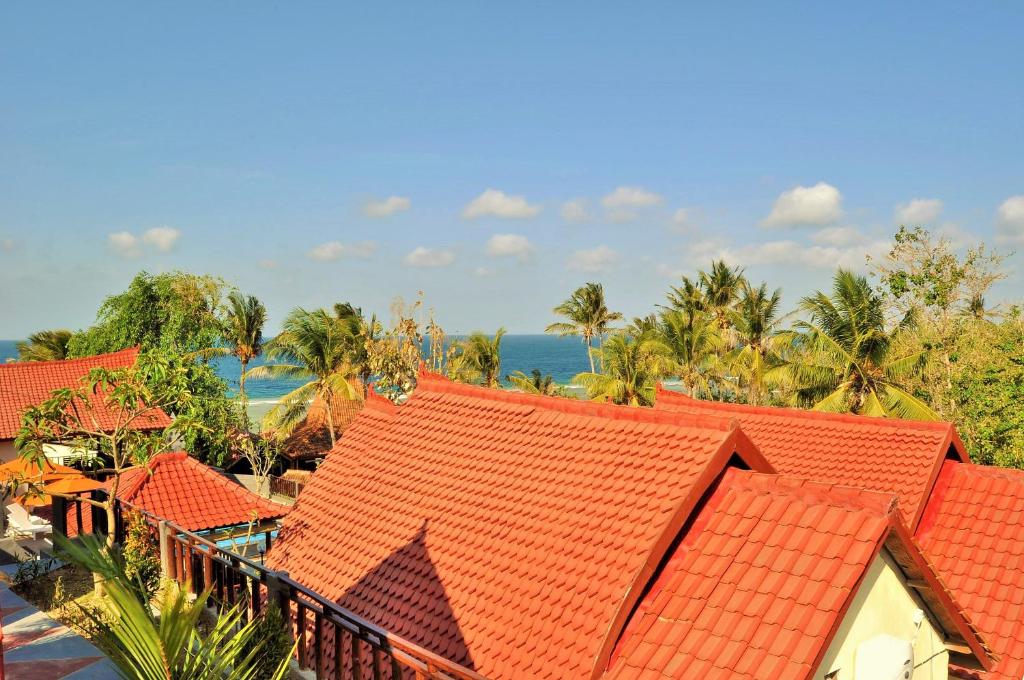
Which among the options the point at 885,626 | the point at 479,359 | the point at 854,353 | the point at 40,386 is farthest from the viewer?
the point at 479,359

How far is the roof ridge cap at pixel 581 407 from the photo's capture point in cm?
802

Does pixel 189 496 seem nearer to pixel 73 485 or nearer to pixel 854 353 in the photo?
pixel 73 485

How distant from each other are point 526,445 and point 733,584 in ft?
12.3

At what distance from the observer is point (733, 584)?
6.67 m

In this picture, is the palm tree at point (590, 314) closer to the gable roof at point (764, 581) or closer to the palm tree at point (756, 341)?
the palm tree at point (756, 341)

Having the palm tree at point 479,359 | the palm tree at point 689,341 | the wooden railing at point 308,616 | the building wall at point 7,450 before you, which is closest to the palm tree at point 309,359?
the palm tree at point 479,359

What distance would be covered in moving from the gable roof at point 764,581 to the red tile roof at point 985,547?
196 cm

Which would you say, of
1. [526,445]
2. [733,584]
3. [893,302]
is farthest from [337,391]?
[733,584]

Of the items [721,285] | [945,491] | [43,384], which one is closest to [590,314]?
[721,285]

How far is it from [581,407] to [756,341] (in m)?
30.4

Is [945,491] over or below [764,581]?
below

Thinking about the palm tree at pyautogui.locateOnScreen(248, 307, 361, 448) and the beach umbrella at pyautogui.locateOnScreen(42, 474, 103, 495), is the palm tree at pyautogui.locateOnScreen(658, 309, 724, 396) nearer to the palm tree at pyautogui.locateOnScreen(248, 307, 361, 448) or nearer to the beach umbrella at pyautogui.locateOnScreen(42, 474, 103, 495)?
the palm tree at pyautogui.locateOnScreen(248, 307, 361, 448)

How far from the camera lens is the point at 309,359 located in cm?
3859

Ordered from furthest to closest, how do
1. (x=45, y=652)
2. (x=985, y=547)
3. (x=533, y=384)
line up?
(x=533, y=384), (x=985, y=547), (x=45, y=652)
